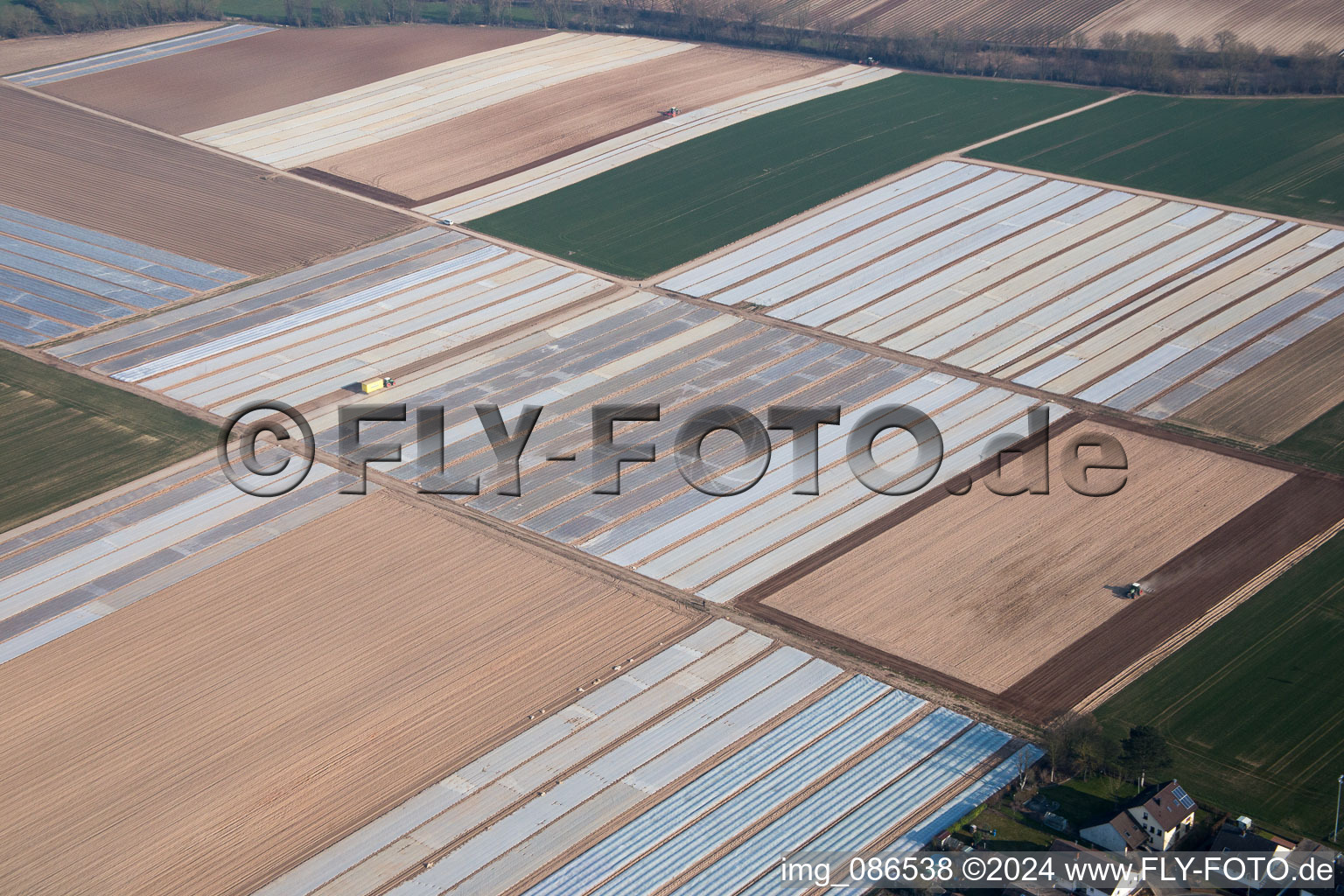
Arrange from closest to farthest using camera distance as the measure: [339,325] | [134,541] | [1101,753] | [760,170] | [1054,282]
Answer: [1101,753] → [134,541] → [339,325] → [1054,282] → [760,170]

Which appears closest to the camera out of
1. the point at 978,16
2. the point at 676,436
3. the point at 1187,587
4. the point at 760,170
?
the point at 1187,587

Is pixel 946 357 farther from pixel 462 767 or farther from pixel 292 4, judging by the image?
pixel 292 4

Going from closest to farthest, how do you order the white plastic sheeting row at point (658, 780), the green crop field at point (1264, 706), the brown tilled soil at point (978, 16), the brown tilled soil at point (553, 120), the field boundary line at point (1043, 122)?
the white plastic sheeting row at point (658, 780) < the green crop field at point (1264, 706) < the field boundary line at point (1043, 122) < the brown tilled soil at point (553, 120) < the brown tilled soil at point (978, 16)

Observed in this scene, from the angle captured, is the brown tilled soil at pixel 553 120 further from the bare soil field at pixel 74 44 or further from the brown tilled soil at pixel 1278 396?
the brown tilled soil at pixel 1278 396

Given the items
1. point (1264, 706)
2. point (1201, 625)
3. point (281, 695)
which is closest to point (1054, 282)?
point (1201, 625)

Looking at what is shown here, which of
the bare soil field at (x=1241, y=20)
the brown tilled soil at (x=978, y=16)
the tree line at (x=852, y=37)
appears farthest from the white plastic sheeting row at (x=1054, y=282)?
the bare soil field at (x=1241, y=20)

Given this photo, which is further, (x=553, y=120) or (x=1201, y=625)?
(x=553, y=120)

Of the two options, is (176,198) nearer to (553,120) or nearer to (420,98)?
(420,98)
